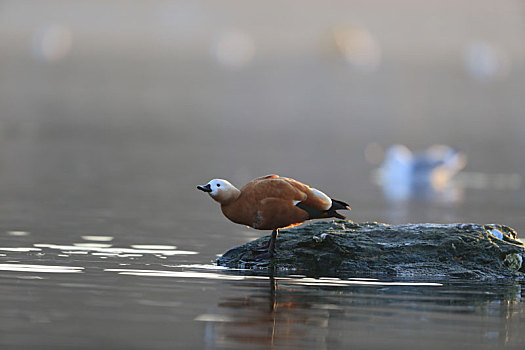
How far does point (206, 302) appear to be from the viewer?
8.30 meters

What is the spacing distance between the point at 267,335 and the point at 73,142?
860 inches

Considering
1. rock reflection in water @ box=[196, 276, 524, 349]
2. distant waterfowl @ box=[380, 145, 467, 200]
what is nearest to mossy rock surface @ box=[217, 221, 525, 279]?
rock reflection in water @ box=[196, 276, 524, 349]

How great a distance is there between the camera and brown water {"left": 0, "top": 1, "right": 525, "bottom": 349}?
25.4 feet

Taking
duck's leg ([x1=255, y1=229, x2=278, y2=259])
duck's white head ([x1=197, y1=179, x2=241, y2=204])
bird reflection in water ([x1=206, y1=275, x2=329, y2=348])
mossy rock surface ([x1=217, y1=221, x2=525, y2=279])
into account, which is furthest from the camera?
duck's leg ([x1=255, y1=229, x2=278, y2=259])

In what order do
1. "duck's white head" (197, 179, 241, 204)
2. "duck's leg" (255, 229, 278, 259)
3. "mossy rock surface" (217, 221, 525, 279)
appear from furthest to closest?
"duck's leg" (255, 229, 278, 259) → "mossy rock surface" (217, 221, 525, 279) → "duck's white head" (197, 179, 241, 204)

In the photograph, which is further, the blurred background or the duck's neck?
the blurred background

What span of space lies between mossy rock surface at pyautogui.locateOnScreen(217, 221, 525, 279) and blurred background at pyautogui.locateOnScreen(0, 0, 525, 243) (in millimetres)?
1780

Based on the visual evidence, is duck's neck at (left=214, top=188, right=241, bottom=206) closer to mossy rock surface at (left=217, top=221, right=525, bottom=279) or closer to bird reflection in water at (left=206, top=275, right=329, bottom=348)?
mossy rock surface at (left=217, top=221, right=525, bottom=279)

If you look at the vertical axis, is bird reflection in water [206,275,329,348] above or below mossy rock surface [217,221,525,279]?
below

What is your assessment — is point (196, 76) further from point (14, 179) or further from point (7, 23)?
point (14, 179)

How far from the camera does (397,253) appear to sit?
1012cm

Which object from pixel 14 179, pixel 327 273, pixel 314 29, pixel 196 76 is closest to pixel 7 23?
pixel 196 76

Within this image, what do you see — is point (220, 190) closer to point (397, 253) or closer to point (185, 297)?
point (185, 297)

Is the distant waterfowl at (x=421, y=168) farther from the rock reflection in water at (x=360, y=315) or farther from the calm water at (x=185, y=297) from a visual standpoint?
the rock reflection in water at (x=360, y=315)
